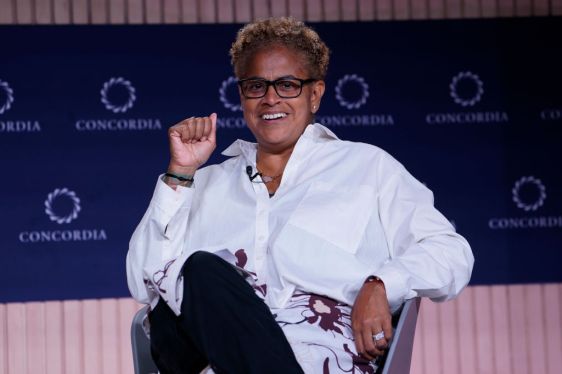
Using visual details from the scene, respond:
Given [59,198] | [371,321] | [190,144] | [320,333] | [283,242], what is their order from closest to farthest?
[371,321] < [320,333] < [283,242] < [190,144] < [59,198]

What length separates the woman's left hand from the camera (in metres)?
2.15

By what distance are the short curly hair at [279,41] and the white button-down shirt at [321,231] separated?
25 cm

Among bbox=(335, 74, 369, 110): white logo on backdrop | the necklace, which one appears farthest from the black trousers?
bbox=(335, 74, 369, 110): white logo on backdrop

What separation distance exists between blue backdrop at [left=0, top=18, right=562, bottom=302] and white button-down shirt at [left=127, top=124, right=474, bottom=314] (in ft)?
5.95

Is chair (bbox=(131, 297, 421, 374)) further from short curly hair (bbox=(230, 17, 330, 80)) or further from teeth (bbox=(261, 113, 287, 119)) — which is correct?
short curly hair (bbox=(230, 17, 330, 80))

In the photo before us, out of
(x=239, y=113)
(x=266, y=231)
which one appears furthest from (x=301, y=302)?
(x=239, y=113)

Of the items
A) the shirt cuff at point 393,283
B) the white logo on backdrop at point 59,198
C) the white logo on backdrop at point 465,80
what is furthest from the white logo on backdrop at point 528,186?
the shirt cuff at point 393,283

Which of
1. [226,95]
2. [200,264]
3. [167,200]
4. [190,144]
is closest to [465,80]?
[226,95]

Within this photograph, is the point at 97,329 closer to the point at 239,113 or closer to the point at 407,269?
the point at 239,113

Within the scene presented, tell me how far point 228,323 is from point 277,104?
31.3 inches

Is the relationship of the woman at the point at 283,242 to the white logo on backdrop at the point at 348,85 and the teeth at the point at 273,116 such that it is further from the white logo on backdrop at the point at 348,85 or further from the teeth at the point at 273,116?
the white logo on backdrop at the point at 348,85

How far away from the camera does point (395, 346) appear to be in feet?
7.04

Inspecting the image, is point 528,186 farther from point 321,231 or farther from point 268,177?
point 321,231

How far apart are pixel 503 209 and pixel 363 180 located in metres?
2.14
